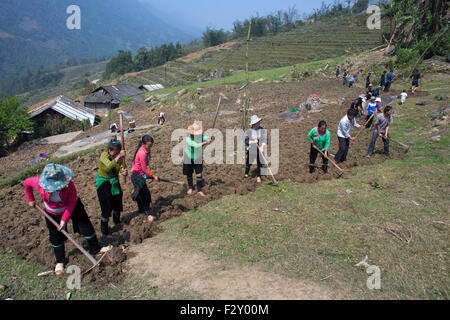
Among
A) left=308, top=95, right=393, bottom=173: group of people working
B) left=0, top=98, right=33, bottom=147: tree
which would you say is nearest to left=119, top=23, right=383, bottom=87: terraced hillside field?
left=0, top=98, right=33, bottom=147: tree

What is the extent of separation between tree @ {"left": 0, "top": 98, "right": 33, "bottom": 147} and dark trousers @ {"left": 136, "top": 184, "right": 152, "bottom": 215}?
62.3 feet

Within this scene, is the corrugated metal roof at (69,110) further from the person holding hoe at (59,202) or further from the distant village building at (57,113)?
the person holding hoe at (59,202)

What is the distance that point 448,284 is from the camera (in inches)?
132

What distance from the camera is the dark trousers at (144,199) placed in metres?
5.28

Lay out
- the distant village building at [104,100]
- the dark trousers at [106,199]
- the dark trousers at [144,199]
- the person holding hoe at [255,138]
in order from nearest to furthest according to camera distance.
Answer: the dark trousers at [106,199] < the dark trousers at [144,199] < the person holding hoe at [255,138] < the distant village building at [104,100]

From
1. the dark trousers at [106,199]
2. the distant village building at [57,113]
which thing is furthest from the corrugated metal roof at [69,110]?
the dark trousers at [106,199]

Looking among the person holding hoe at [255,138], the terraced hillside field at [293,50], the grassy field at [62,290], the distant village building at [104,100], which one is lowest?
the grassy field at [62,290]

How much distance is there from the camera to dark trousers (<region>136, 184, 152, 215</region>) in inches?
208

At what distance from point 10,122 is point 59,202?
20.3 meters

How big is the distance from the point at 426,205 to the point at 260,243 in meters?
3.35

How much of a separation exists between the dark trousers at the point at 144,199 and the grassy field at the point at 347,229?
0.54 metres

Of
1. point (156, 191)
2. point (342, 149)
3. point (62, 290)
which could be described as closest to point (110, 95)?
point (156, 191)

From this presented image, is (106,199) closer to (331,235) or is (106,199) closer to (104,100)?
(331,235)
